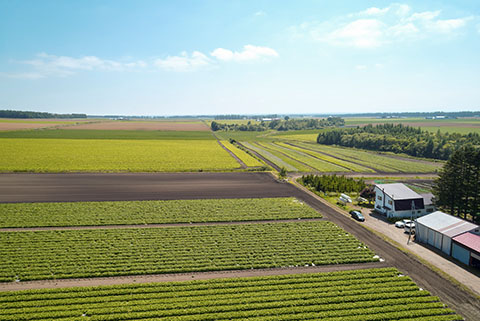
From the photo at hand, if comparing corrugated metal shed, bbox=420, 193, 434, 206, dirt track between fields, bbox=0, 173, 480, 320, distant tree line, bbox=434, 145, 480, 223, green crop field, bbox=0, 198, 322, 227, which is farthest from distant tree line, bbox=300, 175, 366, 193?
distant tree line, bbox=434, 145, 480, 223

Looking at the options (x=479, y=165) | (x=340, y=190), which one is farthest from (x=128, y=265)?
(x=479, y=165)

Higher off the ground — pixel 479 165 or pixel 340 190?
pixel 479 165

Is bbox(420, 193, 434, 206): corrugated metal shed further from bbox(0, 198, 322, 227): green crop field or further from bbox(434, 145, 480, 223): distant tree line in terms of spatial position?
bbox(0, 198, 322, 227): green crop field

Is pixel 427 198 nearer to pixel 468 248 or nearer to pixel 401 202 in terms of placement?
pixel 401 202

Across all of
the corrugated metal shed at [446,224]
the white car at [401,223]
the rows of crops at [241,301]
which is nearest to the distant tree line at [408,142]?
the white car at [401,223]

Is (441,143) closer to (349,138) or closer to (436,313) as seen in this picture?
(349,138)

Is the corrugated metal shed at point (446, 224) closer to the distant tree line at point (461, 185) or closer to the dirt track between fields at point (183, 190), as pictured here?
the dirt track between fields at point (183, 190)
